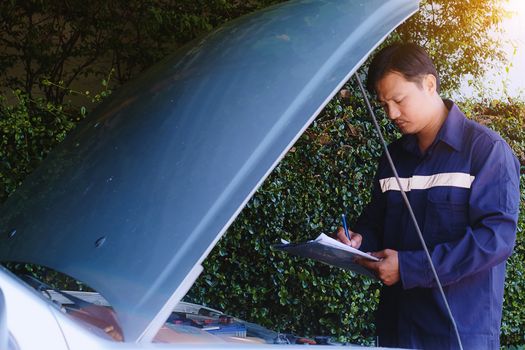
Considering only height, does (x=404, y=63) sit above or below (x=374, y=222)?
above

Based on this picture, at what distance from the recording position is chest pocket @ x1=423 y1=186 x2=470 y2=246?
7.75 feet

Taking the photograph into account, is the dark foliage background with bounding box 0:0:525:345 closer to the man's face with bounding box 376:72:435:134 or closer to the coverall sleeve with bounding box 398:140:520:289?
the man's face with bounding box 376:72:435:134

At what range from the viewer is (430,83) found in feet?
8.27

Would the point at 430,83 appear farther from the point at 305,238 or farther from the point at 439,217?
the point at 305,238

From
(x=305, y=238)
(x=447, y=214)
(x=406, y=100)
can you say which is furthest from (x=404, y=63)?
(x=305, y=238)

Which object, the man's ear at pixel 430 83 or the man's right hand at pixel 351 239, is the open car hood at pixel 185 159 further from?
the man's right hand at pixel 351 239

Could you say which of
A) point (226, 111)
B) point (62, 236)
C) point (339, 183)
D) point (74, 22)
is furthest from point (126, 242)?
point (74, 22)

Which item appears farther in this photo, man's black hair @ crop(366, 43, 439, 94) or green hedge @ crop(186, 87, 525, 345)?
green hedge @ crop(186, 87, 525, 345)

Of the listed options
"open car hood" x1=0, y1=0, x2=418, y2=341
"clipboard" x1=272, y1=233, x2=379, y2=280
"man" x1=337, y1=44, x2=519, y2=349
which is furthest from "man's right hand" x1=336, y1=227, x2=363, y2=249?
"open car hood" x1=0, y1=0, x2=418, y2=341

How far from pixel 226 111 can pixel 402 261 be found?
0.86 metres

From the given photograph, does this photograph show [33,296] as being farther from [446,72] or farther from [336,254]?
[446,72]

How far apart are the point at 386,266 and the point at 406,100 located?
0.60 m

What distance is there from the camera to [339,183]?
5168 mm

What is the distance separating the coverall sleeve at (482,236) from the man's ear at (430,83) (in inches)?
12.0
